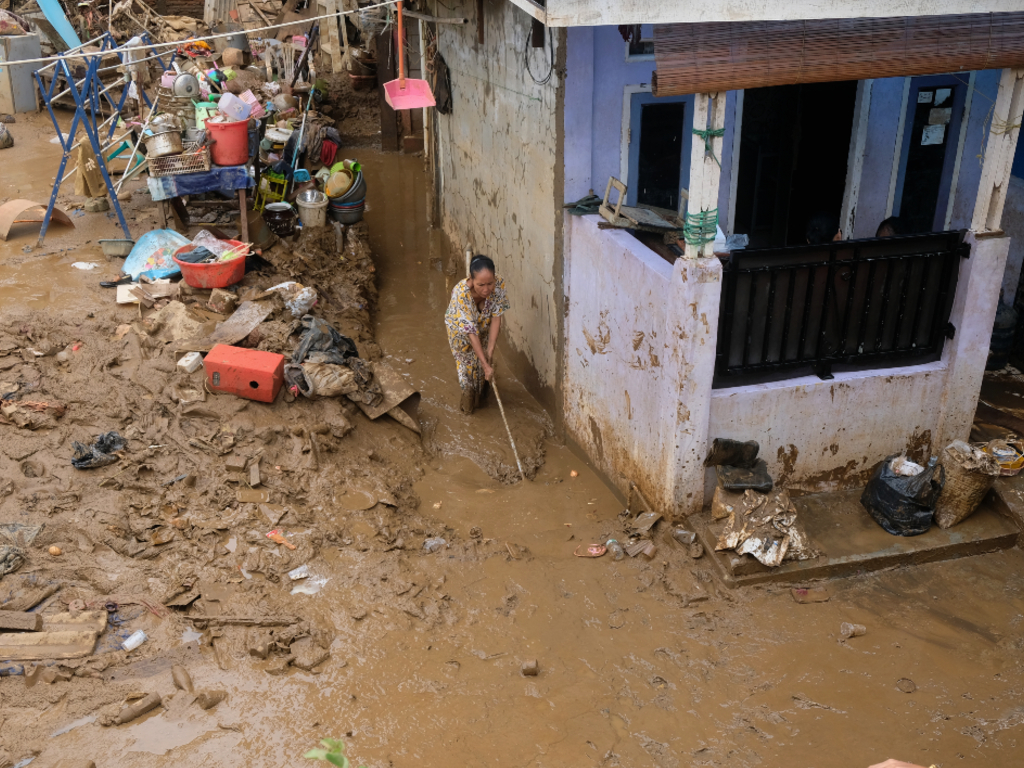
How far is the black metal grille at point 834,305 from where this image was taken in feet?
18.4

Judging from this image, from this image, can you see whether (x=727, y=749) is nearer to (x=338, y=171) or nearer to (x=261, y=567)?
(x=261, y=567)

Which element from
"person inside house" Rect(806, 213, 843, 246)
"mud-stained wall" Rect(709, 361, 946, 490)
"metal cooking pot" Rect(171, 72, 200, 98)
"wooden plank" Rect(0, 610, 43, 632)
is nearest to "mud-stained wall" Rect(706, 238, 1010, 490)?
"mud-stained wall" Rect(709, 361, 946, 490)

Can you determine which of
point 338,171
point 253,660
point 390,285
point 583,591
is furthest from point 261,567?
point 338,171

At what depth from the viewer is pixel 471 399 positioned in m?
8.00

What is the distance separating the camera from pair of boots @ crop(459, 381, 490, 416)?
7.96 m

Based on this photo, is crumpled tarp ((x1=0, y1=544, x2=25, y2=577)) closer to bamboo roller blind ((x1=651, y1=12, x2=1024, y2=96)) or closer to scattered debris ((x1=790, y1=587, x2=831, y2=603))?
bamboo roller blind ((x1=651, y1=12, x2=1024, y2=96))

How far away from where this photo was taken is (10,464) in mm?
5918

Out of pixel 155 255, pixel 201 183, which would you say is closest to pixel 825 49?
pixel 201 183

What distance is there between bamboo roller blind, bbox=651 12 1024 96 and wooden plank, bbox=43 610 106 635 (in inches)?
171

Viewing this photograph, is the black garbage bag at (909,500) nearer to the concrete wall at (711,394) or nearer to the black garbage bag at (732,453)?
the concrete wall at (711,394)

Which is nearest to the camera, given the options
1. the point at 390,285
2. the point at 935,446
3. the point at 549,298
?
the point at 935,446

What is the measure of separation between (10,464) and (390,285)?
5.74m

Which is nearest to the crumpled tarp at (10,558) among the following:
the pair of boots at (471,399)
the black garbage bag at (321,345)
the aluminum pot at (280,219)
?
the black garbage bag at (321,345)

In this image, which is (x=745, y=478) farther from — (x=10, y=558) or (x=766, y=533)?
(x=10, y=558)
